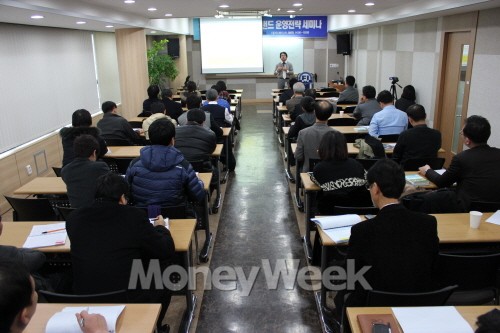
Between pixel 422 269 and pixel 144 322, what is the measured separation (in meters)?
1.45

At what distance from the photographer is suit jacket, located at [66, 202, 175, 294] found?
2.31m

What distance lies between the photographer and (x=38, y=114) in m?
7.03

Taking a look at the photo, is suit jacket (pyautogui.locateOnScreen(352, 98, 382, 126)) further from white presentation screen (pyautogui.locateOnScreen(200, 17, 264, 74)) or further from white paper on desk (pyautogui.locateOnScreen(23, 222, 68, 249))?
white presentation screen (pyautogui.locateOnScreen(200, 17, 264, 74))

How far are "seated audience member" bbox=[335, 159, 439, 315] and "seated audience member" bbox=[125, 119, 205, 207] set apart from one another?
5.12 feet

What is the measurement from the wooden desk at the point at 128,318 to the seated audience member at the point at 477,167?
2.55 m

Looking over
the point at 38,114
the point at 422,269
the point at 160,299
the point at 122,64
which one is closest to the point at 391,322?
the point at 422,269

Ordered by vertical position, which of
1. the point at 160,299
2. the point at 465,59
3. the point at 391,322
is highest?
the point at 465,59

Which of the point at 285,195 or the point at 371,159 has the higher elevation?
the point at 371,159

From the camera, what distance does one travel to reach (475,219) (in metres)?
2.91

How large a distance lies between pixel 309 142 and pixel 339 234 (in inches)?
81.4

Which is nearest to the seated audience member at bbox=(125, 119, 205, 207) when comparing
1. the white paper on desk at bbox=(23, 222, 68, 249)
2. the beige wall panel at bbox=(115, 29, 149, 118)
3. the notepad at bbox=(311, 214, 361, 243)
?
the white paper on desk at bbox=(23, 222, 68, 249)

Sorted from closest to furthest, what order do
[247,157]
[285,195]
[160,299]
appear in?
1. [160,299]
2. [285,195]
3. [247,157]

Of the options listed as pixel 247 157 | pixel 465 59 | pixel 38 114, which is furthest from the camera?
pixel 247 157

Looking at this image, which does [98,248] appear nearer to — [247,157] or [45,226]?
[45,226]
